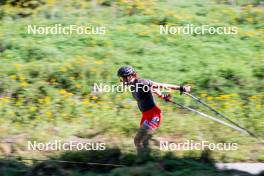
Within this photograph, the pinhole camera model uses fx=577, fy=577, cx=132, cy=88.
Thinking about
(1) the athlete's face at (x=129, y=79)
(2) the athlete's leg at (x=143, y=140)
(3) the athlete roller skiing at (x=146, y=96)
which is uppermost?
(1) the athlete's face at (x=129, y=79)

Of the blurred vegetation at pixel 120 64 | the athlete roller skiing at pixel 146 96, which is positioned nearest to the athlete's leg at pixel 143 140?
the athlete roller skiing at pixel 146 96

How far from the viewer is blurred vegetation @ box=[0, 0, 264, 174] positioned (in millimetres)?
10477

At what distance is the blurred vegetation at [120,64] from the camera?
10.5 m

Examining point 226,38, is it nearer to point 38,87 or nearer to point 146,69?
point 146,69

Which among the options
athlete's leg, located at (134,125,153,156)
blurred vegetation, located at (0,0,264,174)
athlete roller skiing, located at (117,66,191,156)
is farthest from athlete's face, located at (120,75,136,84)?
blurred vegetation, located at (0,0,264,174)

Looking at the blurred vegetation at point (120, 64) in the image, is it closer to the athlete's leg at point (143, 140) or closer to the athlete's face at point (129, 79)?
the athlete's leg at point (143, 140)

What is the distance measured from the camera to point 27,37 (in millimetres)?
13570

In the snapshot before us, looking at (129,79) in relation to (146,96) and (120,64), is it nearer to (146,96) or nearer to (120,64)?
(146,96)

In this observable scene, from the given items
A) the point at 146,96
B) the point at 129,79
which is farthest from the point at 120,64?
the point at 146,96

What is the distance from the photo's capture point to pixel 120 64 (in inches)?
492

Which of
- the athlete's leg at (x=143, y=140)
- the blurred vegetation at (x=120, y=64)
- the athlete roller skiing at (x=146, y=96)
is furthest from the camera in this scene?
the blurred vegetation at (x=120, y=64)

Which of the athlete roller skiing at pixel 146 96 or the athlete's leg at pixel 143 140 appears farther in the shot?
the athlete's leg at pixel 143 140

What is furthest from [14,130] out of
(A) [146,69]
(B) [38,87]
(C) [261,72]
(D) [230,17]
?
(D) [230,17]

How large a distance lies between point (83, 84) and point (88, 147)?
2.10 meters
